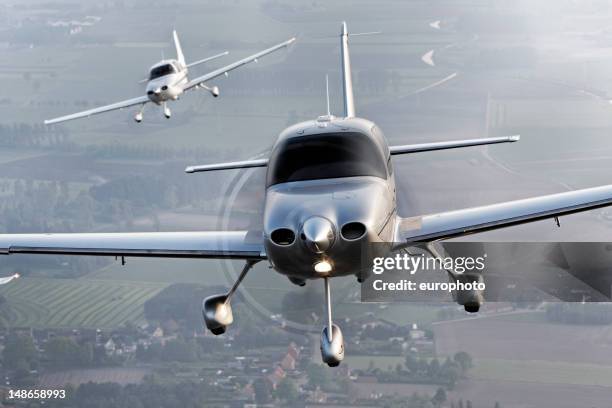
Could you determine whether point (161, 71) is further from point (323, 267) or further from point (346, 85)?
point (323, 267)

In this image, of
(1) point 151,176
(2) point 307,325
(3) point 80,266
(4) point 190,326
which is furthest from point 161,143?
(2) point 307,325

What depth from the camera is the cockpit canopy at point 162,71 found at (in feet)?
209

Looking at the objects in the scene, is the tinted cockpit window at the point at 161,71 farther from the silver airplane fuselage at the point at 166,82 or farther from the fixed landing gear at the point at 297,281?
the fixed landing gear at the point at 297,281

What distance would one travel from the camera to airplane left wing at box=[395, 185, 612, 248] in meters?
19.9

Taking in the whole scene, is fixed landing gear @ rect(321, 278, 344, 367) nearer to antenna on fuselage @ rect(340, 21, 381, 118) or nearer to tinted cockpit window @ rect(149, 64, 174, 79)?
antenna on fuselage @ rect(340, 21, 381, 118)

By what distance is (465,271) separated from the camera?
21.8 meters

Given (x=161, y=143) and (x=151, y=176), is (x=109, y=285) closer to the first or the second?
(x=151, y=176)

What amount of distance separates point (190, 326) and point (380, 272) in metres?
93.2

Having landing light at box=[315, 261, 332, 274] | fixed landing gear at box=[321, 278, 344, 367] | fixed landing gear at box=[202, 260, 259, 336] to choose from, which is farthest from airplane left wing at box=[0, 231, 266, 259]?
landing light at box=[315, 261, 332, 274]

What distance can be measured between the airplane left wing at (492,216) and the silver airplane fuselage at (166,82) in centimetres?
4261

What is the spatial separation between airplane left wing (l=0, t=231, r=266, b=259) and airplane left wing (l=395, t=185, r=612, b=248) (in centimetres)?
332

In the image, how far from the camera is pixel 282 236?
664 inches

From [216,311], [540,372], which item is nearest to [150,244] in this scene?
[216,311]

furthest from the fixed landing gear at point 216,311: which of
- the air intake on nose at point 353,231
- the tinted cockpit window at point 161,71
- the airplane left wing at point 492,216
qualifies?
the tinted cockpit window at point 161,71
